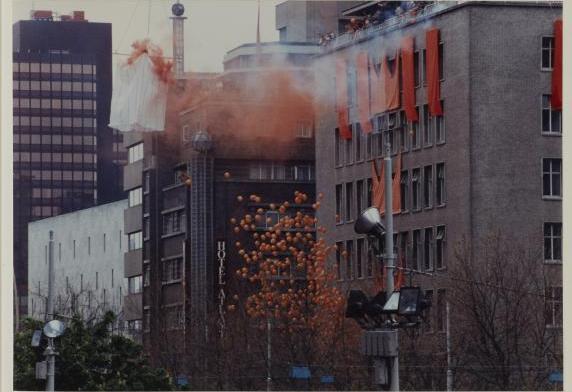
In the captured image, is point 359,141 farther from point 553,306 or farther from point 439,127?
point 553,306

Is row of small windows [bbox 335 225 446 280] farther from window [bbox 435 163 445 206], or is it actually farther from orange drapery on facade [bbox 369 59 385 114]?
orange drapery on facade [bbox 369 59 385 114]

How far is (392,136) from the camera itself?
282 ft

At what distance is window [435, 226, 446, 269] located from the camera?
3216 inches

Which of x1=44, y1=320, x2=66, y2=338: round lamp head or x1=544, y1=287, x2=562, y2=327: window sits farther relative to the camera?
x1=544, y1=287, x2=562, y2=327: window

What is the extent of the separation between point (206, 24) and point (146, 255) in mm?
27721

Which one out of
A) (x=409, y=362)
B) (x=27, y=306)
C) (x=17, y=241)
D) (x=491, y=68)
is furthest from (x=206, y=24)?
(x=17, y=241)

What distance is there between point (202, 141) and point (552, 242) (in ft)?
93.6

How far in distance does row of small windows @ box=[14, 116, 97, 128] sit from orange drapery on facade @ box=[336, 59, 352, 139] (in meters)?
57.7

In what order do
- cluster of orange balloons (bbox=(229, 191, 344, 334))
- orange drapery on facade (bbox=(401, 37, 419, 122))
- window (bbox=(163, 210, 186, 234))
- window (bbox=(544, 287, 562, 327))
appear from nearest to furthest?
window (bbox=(544, 287, 562, 327)) → cluster of orange balloons (bbox=(229, 191, 344, 334)) → orange drapery on facade (bbox=(401, 37, 419, 122)) → window (bbox=(163, 210, 186, 234))

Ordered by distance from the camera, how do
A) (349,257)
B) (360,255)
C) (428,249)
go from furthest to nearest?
(349,257)
(360,255)
(428,249)

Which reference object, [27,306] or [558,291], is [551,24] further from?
[27,306]

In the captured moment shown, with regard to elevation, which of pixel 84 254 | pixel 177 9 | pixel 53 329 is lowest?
pixel 53 329

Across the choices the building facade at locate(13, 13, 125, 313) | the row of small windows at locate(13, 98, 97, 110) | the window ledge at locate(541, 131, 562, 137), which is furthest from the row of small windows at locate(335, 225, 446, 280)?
the row of small windows at locate(13, 98, 97, 110)

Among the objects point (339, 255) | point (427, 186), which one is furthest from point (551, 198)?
point (339, 255)
